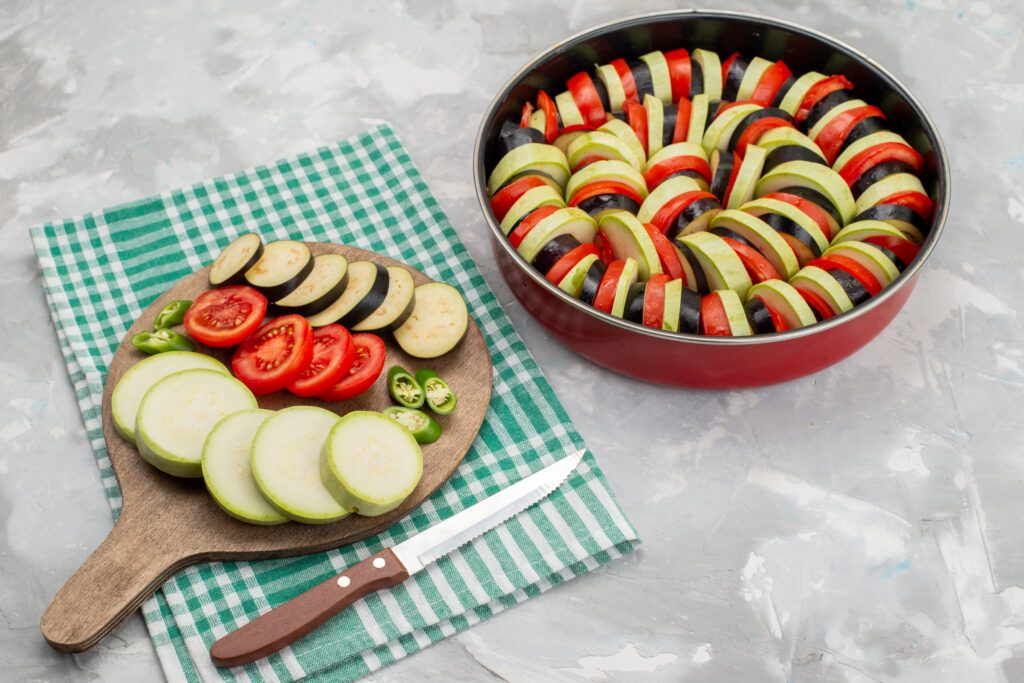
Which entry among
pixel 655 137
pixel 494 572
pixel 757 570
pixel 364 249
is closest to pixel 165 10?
pixel 364 249

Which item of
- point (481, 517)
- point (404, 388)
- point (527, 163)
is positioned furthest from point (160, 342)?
point (527, 163)

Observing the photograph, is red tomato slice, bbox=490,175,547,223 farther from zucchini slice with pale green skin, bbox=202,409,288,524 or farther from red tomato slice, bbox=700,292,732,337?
zucchini slice with pale green skin, bbox=202,409,288,524

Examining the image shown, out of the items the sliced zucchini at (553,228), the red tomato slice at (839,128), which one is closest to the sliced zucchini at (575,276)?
the sliced zucchini at (553,228)

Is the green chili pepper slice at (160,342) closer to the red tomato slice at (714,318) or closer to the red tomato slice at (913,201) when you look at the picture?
the red tomato slice at (714,318)

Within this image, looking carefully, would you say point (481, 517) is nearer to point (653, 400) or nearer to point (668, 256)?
point (653, 400)

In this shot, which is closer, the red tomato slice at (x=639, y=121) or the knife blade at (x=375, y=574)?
the knife blade at (x=375, y=574)

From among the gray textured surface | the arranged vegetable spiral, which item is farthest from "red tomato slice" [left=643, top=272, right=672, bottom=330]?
the gray textured surface
